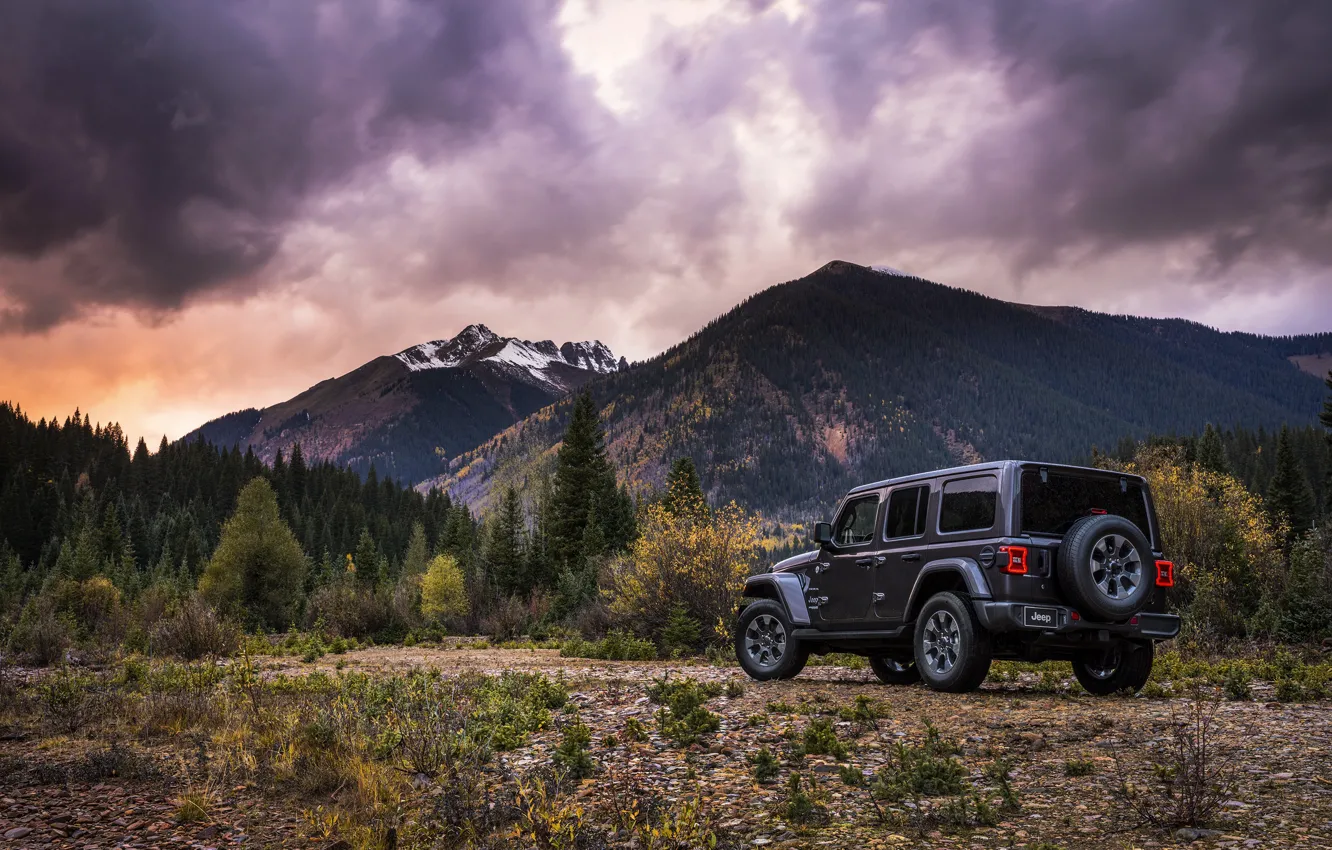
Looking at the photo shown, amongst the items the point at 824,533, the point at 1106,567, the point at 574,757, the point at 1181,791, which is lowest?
the point at 574,757

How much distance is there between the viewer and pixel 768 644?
12.3 meters

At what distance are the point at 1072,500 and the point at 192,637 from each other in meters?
17.9

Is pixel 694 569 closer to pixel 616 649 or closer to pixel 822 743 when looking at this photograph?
pixel 616 649

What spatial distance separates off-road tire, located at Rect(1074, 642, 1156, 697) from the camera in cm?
990

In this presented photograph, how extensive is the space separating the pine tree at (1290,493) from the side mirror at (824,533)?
74.7 m

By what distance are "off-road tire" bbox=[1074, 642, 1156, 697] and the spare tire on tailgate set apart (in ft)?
3.21

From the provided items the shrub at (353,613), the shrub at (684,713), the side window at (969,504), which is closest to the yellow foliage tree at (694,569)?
the shrub at (684,713)

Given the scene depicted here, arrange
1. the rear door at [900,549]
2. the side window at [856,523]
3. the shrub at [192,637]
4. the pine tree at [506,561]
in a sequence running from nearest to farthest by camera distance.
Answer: the rear door at [900,549], the side window at [856,523], the shrub at [192,637], the pine tree at [506,561]

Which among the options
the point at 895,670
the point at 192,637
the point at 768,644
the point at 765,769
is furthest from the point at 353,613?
the point at 765,769

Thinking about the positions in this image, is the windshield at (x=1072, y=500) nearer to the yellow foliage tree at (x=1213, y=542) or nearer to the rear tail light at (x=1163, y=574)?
the rear tail light at (x=1163, y=574)

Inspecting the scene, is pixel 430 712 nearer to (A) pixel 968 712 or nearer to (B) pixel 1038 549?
(A) pixel 968 712

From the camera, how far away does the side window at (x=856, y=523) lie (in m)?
11.1

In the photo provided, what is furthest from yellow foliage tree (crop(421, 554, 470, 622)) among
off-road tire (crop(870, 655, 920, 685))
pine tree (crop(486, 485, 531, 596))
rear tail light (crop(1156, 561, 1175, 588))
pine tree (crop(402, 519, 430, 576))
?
rear tail light (crop(1156, 561, 1175, 588))

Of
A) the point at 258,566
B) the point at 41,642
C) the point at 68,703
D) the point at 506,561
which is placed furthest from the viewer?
the point at 506,561
